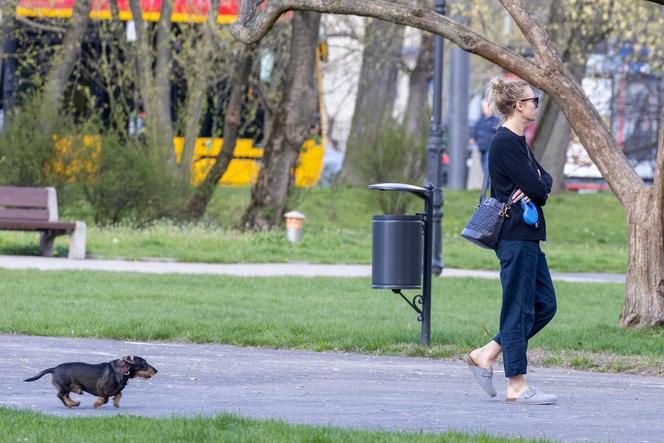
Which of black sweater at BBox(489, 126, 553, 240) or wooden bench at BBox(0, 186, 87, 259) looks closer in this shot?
black sweater at BBox(489, 126, 553, 240)

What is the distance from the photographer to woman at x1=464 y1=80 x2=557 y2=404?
823cm

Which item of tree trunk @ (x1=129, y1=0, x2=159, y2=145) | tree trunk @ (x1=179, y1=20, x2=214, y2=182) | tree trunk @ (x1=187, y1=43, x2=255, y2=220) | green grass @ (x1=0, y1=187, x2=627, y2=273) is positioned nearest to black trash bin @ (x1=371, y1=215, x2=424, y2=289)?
green grass @ (x1=0, y1=187, x2=627, y2=273)

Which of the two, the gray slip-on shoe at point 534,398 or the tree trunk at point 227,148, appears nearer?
the gray slip-on shoe at point 534,398

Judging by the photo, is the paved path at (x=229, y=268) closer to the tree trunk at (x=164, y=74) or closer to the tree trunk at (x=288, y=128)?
the tree trunk at (x=288, y=128)

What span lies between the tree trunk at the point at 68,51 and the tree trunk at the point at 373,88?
5657mm

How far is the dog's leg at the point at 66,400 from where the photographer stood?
7.62m

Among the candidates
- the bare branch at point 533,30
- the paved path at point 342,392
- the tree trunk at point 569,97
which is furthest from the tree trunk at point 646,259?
the paved path at point 342,392

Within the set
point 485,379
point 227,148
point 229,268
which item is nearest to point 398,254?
point 485,379

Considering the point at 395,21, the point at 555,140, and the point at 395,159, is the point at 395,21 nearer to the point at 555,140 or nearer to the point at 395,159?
the point at 395,159

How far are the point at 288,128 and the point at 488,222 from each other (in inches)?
628

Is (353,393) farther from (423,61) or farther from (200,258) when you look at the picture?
(423,61)

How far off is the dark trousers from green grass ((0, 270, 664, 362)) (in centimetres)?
229

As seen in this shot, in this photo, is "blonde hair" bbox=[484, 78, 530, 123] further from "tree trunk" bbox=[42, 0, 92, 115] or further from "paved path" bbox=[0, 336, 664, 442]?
"tree trunk" bbox=[42, 0, 92, 115]

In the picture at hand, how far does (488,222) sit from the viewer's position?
326 inches
